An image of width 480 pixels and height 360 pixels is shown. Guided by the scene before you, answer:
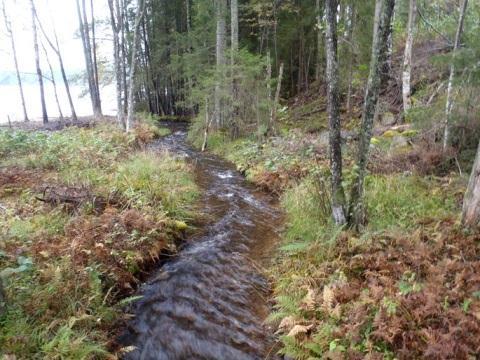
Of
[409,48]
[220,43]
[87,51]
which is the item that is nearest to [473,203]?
[409,48]

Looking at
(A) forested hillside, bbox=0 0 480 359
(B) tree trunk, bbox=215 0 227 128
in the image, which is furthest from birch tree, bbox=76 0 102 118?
(A) forested hillside, bbox=0 0 480 359

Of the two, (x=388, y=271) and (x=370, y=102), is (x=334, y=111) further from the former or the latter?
(x=388, y=271)

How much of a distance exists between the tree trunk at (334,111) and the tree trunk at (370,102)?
0.65 feet

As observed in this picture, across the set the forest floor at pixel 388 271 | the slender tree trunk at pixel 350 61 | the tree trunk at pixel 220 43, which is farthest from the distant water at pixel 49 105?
the forest floor at pixel 388 271

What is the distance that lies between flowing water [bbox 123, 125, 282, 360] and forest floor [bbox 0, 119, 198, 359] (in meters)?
0.37

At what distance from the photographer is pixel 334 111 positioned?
17.9 ft

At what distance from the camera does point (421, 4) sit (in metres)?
13.4

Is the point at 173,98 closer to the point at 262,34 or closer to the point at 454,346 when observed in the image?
the point at 262,34

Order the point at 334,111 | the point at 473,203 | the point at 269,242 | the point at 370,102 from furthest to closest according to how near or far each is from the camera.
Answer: the point at 269,242
the point at 334,111
the point at 370,102
the point at 473,203

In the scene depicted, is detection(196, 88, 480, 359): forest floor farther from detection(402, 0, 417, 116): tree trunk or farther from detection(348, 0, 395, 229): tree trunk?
detection(402, 0, 417, 116): tree trunk

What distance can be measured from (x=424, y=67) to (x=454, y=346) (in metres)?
11.6

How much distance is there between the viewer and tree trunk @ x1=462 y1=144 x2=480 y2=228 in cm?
491

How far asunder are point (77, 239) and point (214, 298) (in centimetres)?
227

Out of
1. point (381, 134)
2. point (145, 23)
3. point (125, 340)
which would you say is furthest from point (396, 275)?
point (145, 23)
